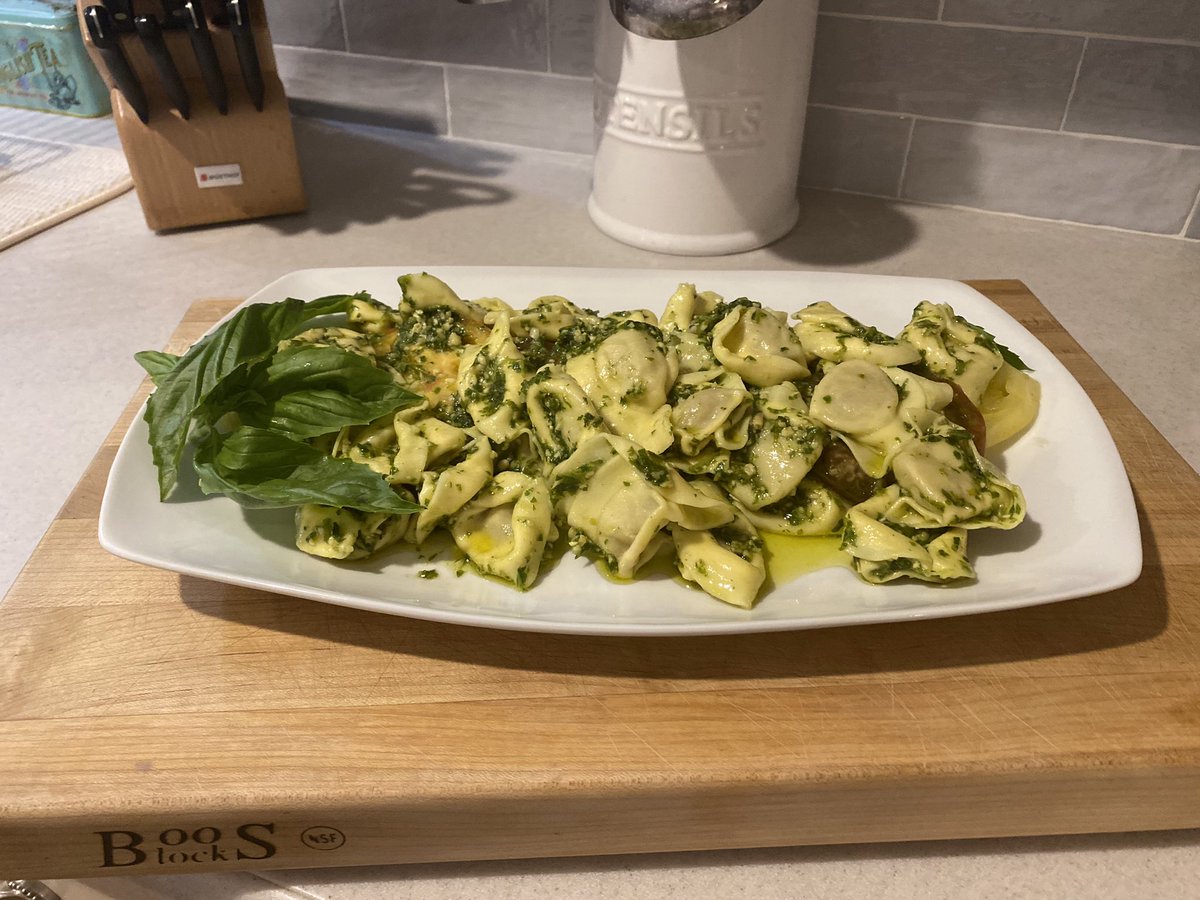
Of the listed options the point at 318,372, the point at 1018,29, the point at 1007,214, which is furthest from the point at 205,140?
the point at 1007,214

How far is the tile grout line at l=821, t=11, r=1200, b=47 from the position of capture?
5.92 ft

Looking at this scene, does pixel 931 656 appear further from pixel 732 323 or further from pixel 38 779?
pixel 38 779

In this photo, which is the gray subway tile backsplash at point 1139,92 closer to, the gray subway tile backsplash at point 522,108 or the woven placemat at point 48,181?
the gray subway tile backsplash at point 522,108

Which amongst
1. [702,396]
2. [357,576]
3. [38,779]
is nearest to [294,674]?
[357,576]

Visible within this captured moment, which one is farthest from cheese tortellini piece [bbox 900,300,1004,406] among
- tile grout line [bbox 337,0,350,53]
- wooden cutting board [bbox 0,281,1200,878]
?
tile grout line [bbox 337,0,350,53]

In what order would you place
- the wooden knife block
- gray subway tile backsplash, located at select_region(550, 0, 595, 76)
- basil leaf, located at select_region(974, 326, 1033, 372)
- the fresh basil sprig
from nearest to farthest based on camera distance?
1. the fresh basil sprig
2. basil leaf, located at select_region(974, 326, 1033, 372)
3. the wooden knife block
4. gray subway tile backsplash, located at select_region(550, 0, 595, 76)

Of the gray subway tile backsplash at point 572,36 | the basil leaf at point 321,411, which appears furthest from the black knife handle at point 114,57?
the basil leaf at point 321,411

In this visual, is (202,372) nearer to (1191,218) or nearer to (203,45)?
(203,45)

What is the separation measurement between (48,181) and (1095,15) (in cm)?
250

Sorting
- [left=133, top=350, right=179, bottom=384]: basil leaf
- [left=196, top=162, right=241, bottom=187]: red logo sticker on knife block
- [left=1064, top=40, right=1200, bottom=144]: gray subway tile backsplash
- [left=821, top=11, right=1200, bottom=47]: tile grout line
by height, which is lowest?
[left=196, top=162, right=241, bottom=187]: red logo sticker on knife block

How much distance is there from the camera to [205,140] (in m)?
1.94

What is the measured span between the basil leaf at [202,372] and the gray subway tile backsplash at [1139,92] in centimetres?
172

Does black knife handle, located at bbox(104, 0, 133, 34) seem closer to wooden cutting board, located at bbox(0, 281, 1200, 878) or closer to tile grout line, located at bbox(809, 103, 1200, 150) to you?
wooden cutting board, located at bbox(0, 281, 1200, 878)

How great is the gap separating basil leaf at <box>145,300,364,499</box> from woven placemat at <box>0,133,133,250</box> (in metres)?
1.30
